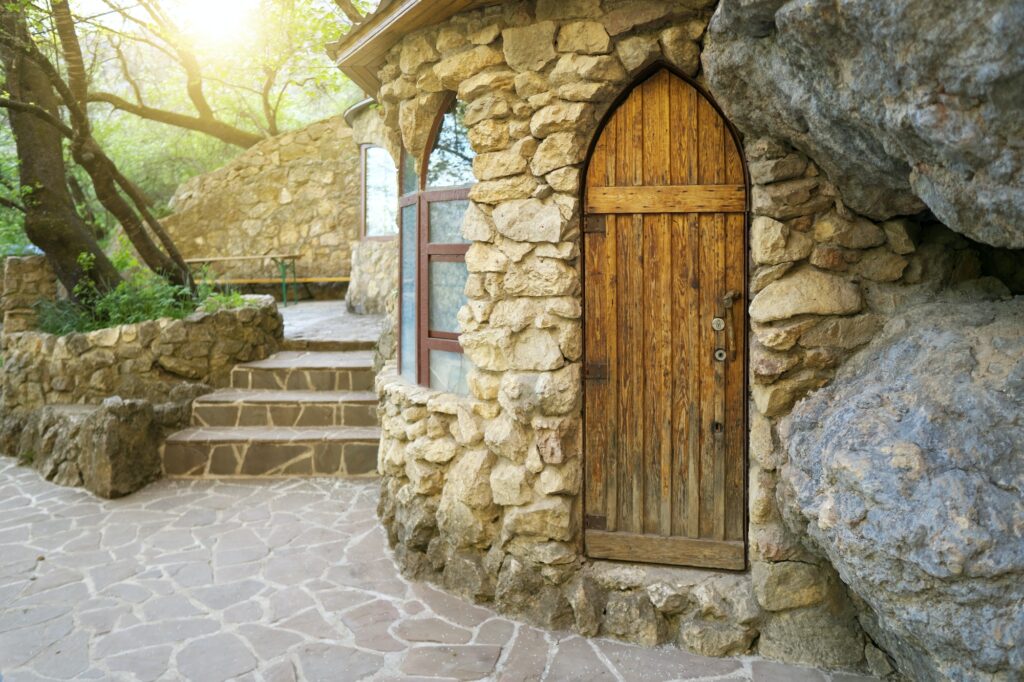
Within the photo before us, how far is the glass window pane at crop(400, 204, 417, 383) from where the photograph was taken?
5094 millimetres

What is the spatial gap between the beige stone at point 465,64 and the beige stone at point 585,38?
16.1 inches

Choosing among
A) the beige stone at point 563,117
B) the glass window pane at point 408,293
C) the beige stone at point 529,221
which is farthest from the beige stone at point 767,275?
the glass window pane at point 408,293

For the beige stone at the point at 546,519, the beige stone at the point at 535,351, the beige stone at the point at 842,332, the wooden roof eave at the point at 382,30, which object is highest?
the wooden roof eave at the point at 382,30

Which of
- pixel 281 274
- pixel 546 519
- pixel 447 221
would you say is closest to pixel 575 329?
pixel 546 519

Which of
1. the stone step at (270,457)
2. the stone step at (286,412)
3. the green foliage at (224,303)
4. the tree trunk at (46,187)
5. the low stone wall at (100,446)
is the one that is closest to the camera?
the low stone wall at (100,446)

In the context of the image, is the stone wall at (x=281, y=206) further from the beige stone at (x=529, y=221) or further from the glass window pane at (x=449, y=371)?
the beige stone at (x=529, y=221)

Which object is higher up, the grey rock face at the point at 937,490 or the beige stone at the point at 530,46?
the beige stone at the point at 530,46

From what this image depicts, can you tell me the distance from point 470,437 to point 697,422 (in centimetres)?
133

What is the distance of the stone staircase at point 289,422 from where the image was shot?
21.8ft

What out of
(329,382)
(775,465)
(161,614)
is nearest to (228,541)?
(161,614)

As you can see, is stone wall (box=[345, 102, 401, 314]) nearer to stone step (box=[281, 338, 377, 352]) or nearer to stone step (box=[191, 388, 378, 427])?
stone step (box=[281, 338, 377, 352])

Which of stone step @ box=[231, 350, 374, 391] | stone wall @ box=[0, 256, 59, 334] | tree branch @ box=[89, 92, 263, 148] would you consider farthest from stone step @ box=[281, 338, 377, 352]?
tree branch @ box=[89, 92, 263, 148]

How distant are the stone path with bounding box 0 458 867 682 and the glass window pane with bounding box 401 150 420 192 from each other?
101 inches

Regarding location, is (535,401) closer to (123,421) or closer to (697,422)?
(697,422)
